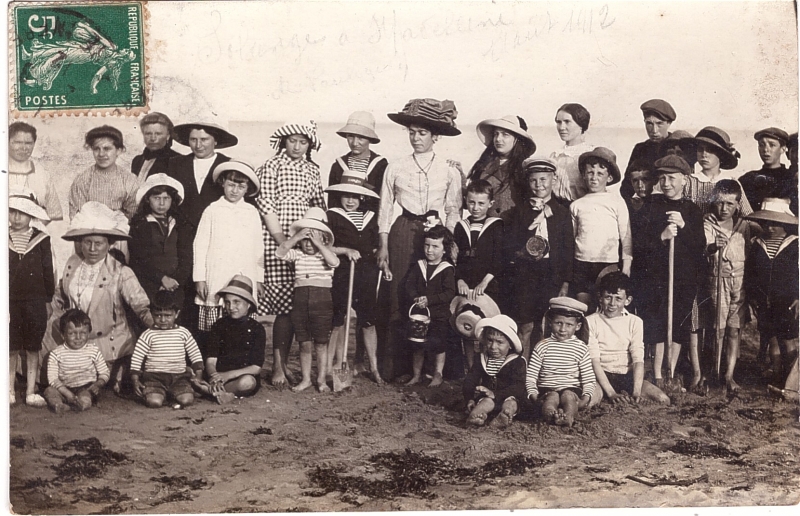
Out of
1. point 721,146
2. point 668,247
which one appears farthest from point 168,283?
point 721,146

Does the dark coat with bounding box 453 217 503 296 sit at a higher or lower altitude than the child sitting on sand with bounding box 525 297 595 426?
higher

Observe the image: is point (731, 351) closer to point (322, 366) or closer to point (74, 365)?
point (322, 366)

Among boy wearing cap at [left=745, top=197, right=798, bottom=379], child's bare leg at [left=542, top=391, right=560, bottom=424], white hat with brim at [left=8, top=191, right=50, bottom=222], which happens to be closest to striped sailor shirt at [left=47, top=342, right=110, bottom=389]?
white hat with brim at [left=8, top=191, right=50, bottom=222]

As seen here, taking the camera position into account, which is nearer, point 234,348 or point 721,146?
point 234,348

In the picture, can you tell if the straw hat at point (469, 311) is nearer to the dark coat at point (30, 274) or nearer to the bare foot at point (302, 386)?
the bare foot at point (302, 386)

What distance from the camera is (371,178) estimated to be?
480cm

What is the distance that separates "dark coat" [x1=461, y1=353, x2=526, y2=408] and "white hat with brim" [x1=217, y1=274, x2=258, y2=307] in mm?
1499

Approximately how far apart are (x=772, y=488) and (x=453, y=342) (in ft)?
7.58

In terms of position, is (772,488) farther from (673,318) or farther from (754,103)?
(754,103)

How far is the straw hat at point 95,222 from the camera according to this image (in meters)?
4.73

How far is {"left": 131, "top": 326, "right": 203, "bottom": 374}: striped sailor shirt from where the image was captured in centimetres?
473

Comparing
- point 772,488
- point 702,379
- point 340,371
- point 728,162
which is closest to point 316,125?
point 340,371

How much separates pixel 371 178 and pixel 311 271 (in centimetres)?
72

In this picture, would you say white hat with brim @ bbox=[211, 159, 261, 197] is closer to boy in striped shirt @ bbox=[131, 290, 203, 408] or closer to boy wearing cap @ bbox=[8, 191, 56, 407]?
boy in striped shirt @ bbox=[131, 290, 203, 408]
